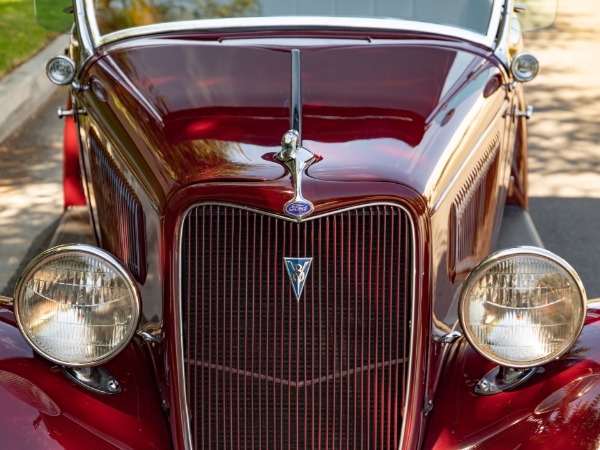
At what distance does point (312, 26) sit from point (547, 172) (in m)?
3.26

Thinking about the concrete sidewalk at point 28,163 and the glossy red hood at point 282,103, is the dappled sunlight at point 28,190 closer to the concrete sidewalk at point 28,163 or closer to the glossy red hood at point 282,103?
the concrete sidewalk at point 28,163

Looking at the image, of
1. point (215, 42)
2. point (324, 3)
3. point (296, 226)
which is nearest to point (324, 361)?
point (296, 226)

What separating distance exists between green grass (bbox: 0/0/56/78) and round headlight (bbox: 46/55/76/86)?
4156mm

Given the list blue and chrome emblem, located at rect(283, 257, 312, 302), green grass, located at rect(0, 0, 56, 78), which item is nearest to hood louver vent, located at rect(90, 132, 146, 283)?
blue and chrome emblem, located at rect(283, 257, 312, 302)

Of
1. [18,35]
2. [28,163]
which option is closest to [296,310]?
[28,163]

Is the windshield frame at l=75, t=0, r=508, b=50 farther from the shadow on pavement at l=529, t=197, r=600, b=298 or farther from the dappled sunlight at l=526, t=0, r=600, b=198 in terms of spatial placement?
the dappled sunlight at l=526, t=0, r=600, b=198

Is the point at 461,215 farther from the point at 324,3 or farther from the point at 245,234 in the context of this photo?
the point at 324,3

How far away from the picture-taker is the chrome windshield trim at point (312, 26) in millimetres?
3361

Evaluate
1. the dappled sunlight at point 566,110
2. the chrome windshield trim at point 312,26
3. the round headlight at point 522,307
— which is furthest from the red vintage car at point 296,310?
the dappled sunlight at point 566,110

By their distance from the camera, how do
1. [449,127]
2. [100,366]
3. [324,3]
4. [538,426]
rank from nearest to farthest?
[538,426]
[100,366]
[449,127]
[324,3]

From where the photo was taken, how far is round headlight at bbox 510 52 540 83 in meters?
3.52

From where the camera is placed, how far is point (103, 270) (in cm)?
252

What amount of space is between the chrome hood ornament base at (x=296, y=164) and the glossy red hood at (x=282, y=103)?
3 centimetres

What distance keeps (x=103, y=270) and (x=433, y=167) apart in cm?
94
